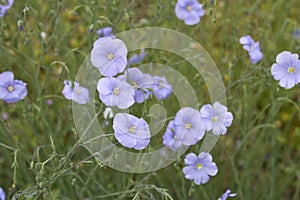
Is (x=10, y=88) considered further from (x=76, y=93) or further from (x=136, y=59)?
(x=136, y=59)

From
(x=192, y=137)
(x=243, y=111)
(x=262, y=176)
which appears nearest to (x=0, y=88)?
(x=192, y=137)

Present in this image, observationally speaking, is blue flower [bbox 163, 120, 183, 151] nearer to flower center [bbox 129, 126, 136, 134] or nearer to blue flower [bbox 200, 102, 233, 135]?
blue flower [bbox 200, 102, 233, 135]

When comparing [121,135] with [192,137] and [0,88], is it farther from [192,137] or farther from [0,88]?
[0,88]

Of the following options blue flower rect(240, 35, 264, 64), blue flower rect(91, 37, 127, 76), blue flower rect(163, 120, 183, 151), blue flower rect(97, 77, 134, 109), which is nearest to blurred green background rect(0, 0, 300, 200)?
blue flower rect(240, 35, 264, 64)

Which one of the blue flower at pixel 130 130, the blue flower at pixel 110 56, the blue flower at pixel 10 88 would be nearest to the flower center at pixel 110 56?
the blue flower at pixel 110 56

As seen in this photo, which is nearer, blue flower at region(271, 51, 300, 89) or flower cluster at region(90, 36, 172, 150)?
flower cluster at region(90, 36, 172, 150)
